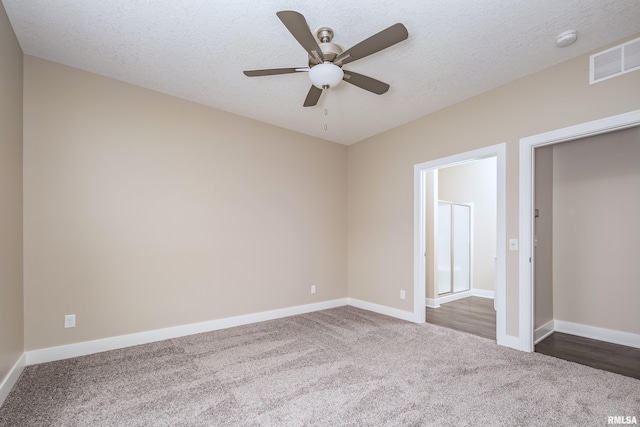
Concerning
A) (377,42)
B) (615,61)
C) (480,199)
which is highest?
(615,61)

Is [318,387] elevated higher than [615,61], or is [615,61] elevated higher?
[615,61]

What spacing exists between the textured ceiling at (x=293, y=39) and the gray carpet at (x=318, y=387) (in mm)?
2670

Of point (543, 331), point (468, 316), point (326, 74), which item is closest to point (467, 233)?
point (468, 316)

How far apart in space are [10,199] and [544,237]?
5.26m

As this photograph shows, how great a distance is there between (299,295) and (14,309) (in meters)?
2.98

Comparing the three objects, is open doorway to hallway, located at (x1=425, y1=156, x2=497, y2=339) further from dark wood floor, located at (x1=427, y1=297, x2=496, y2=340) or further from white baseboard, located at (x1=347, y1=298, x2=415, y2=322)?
white baseboard, located at (x1=347, y1=298, x2=415, y2=322)

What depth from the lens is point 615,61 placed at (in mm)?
2533

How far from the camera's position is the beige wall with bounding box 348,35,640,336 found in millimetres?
2744

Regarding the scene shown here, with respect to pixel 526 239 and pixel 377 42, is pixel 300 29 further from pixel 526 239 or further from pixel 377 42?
pixel 526 239

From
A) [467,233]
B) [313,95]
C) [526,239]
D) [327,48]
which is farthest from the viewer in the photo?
[467,233]

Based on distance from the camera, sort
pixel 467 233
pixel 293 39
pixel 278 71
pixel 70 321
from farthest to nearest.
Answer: pixel 467 233 → pixel 70 321 → pixel 293 39 → pixel 278 71

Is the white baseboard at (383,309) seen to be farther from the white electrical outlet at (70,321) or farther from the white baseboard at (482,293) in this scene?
the white electrical outlet at (70,321)

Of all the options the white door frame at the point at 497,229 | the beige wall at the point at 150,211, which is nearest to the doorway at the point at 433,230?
the white door frame at the point at 497,229

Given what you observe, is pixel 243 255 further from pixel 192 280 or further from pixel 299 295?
pixel 299 295
